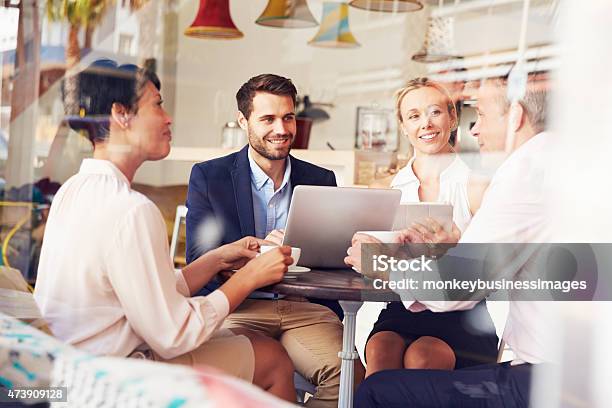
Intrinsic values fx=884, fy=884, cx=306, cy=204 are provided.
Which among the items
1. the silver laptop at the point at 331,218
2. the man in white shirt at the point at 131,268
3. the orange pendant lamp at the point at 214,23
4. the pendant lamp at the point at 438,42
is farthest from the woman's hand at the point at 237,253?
the pendant lamp at the point at 438,42

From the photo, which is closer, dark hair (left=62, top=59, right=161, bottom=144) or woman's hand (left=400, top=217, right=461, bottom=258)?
dark hair (left=62, top=59, right=161, bottom=144)

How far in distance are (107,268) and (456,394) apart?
44.7 inches

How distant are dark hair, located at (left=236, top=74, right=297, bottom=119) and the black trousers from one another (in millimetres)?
1029

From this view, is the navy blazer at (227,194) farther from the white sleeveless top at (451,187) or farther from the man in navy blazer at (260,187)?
the white sleeveless top at (451,187)

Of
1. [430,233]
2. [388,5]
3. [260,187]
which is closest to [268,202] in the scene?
[260,187]

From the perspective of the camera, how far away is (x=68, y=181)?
2795 millimetres

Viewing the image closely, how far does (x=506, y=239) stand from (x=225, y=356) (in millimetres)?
936

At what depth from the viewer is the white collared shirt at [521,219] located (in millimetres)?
2654

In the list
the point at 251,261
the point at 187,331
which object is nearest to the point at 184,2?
the point at 251,261

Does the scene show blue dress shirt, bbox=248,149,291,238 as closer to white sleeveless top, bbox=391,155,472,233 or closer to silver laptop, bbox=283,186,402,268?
silver laptop, bbox=283,186,402,268

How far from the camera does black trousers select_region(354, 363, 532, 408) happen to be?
2697mm

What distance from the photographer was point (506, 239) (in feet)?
8.82

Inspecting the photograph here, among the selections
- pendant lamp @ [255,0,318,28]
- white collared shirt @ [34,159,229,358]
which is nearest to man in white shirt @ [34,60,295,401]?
white collared shirt @ [34,159,229,358]

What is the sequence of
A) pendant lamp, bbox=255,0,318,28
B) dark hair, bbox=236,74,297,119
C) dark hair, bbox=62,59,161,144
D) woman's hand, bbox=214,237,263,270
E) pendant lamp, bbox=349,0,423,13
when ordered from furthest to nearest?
pendant lamp, bbox=349,0,423,13, pendant lamp, bbox=255,0,318,28, dark hair, bbox=236,74,297,119, woman's hand, bbox=214,237,263,270, dark hair, bbox=62,59,161,144
